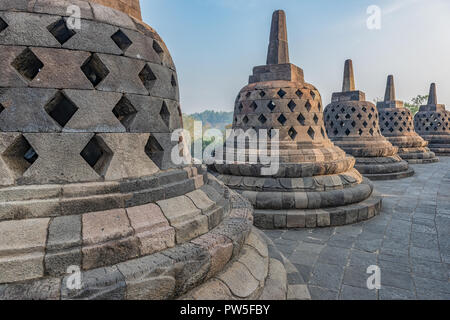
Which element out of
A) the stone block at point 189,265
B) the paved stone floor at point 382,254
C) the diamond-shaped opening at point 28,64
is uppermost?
the diamond-shaped opening at point 28,64

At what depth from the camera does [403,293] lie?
2.87 meters

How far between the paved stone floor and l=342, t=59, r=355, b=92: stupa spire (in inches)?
248

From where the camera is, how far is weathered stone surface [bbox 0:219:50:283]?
1.50 m

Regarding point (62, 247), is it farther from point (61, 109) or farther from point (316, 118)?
point (316, 118)

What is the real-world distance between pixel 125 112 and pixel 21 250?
1135 mm

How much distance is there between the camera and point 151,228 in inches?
75.7

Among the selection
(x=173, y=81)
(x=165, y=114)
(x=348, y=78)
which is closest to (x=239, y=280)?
(x=165, y=114)

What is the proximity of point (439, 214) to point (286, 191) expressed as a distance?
308 cm

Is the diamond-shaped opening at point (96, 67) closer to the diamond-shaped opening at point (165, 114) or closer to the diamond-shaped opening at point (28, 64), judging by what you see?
the diamond-shaped opening at point (28, 64)

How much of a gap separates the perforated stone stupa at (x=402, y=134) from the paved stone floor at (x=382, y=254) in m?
8.20

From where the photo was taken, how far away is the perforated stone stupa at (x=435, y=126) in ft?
55.9

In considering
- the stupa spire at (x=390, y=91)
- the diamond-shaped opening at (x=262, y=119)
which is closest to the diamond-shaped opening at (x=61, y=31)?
the diamond-shaped opening at (x=262, y=119)

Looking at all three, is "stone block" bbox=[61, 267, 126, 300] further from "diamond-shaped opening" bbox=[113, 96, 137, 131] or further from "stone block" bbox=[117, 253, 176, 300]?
"diamond-shaped opening" bbox=[113, 96, 137, 131]

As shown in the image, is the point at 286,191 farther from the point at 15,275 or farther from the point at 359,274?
the point at 15,275
